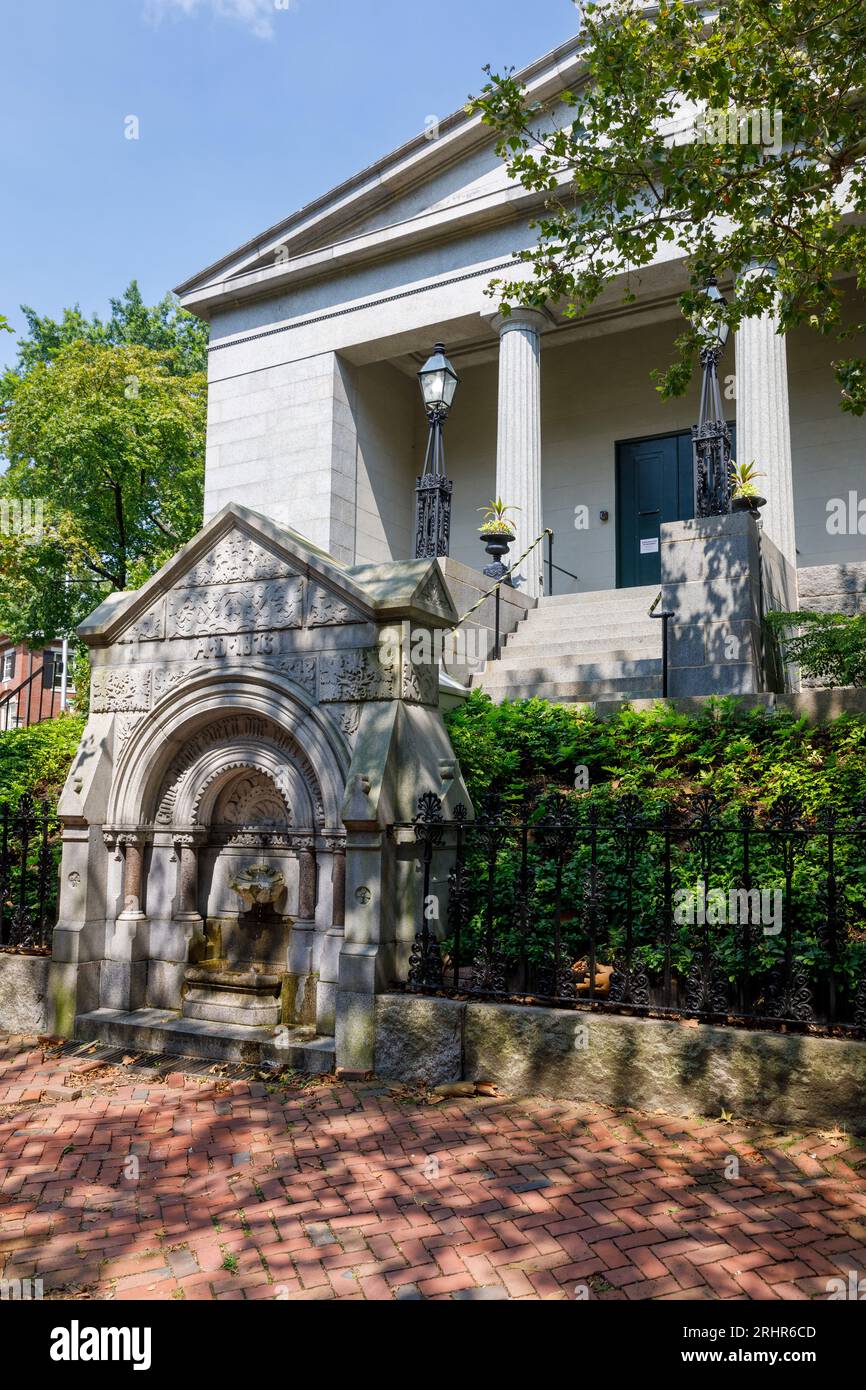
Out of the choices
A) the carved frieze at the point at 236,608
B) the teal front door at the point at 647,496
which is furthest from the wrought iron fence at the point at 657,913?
the teal front door at the point at 647,496

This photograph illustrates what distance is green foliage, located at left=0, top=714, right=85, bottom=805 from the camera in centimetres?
1046

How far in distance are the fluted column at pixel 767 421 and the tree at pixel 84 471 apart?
12.5 m

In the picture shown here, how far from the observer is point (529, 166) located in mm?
7570

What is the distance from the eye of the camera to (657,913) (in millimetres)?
5996

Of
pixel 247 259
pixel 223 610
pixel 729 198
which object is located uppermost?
pixel 247 259

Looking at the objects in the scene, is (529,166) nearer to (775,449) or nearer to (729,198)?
(729,198)

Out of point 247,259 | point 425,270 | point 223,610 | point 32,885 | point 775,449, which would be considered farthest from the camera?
point 247,259

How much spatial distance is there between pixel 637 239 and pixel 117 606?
5.28 m

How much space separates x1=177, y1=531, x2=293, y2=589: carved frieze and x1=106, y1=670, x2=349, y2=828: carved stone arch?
76 cm

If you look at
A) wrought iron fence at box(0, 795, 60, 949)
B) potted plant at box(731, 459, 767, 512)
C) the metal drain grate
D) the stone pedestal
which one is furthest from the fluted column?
the metal drain grate

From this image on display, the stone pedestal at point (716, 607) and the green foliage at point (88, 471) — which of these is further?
the green foliage at point (88, 471)

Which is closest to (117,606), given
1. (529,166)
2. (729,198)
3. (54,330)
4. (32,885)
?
Answer: (32,885)

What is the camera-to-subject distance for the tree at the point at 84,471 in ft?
67.8

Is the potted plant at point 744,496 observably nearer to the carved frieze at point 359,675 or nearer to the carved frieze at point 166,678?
the carved frieze at point 359,675
